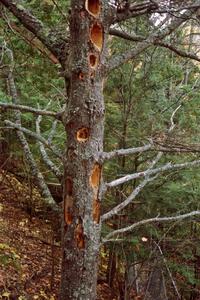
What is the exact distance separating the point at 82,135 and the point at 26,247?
5.14 m

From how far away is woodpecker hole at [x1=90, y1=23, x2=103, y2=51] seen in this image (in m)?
3.12

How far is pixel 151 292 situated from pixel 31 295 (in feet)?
12.2

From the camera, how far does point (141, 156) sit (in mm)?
6719

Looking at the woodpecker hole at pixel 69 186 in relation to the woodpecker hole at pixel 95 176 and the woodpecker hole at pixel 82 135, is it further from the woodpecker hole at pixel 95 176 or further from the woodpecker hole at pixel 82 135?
the woodpecker hole at pixel 82 135

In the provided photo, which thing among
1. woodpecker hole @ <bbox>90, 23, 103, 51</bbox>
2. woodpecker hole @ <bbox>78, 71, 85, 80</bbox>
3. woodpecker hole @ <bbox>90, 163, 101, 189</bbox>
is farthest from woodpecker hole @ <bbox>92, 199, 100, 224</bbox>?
woodpecker hole @ <bbox>90, 23, 103, 51</bbox>

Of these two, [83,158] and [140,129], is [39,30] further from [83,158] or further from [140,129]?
[140,129]

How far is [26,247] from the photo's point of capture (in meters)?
7.77

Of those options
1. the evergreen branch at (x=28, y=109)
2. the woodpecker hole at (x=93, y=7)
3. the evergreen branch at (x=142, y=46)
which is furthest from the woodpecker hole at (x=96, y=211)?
the woodpecker hole at (x=93, y=7)

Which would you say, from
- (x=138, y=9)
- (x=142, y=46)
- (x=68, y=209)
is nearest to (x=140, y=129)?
(x=142, y=46)

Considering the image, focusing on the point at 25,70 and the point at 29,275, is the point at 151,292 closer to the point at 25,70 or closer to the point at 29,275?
the point at 29,275

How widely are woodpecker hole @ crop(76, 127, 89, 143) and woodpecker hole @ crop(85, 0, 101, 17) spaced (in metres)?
0.88

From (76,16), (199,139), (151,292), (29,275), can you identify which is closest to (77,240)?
(76,16)

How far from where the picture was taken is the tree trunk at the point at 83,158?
10.3 ft

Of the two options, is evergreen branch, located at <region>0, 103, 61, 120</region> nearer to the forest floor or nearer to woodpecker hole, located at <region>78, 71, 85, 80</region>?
woodpecker hole, located at <region>78, 71, 85, 80</region>
